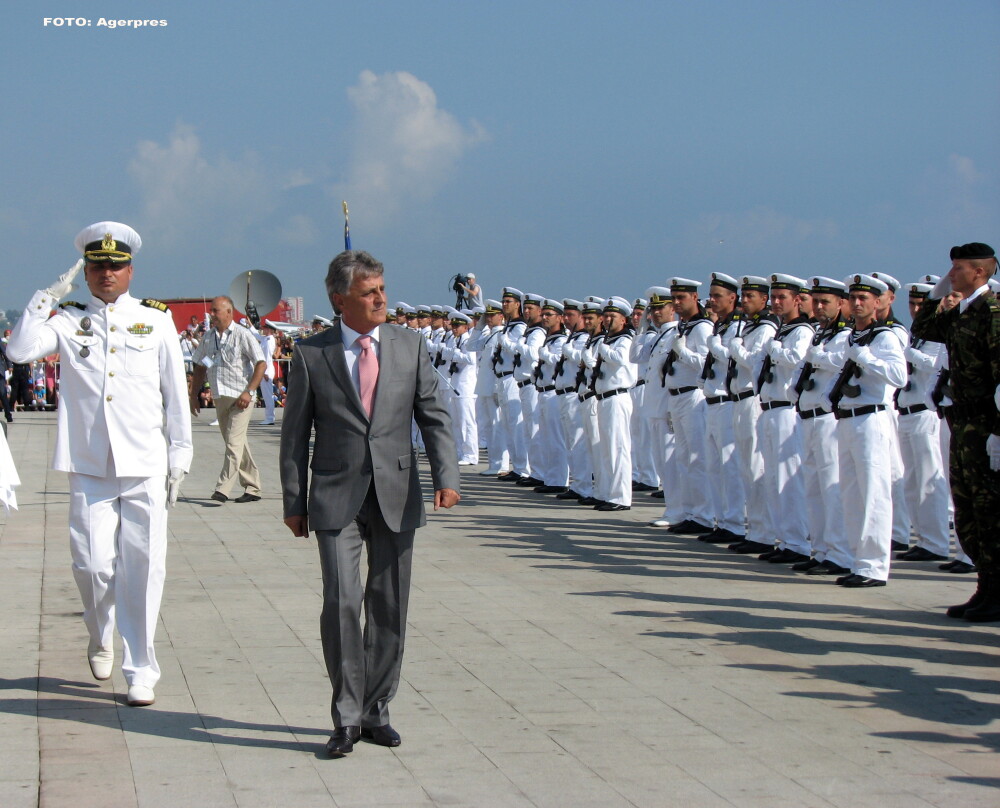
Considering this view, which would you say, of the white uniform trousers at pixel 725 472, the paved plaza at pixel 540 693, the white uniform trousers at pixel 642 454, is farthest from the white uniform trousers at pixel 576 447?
the paved plaza at pixel 540 693

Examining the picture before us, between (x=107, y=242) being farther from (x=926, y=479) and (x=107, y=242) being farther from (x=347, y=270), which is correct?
(x=926, y=479)

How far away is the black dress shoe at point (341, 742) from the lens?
5371 mm

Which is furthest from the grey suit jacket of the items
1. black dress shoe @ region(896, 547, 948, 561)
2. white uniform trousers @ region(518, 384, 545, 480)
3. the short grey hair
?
white uniform trousers @ region(518, 384, 545, 480)

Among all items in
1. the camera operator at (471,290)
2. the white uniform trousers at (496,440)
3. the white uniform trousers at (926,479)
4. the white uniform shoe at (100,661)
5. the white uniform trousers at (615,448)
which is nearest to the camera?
the white uniform shoe at (100,661)

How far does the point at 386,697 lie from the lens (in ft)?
18.3

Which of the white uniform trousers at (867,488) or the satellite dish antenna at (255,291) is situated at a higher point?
the satellite dish antenna at (255,291)

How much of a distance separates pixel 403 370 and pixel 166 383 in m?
1.58

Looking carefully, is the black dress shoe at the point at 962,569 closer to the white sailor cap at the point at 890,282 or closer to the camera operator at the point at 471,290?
the white sailor cap at the point at 890,282

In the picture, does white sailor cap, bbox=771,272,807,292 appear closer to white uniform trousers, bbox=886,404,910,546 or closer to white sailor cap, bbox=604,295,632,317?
white uniform trousers, bbox=886,404,910,546

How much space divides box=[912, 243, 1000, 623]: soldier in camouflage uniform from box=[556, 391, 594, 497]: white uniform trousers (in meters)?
7.39

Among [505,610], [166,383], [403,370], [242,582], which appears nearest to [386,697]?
[403,370]

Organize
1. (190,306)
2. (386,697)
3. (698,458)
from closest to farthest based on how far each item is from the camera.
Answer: (386,697) < (698,458) < (190,306)

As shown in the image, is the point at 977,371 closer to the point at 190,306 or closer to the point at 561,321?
the point at 561,321

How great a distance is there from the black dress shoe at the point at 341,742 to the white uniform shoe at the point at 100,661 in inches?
70.5
